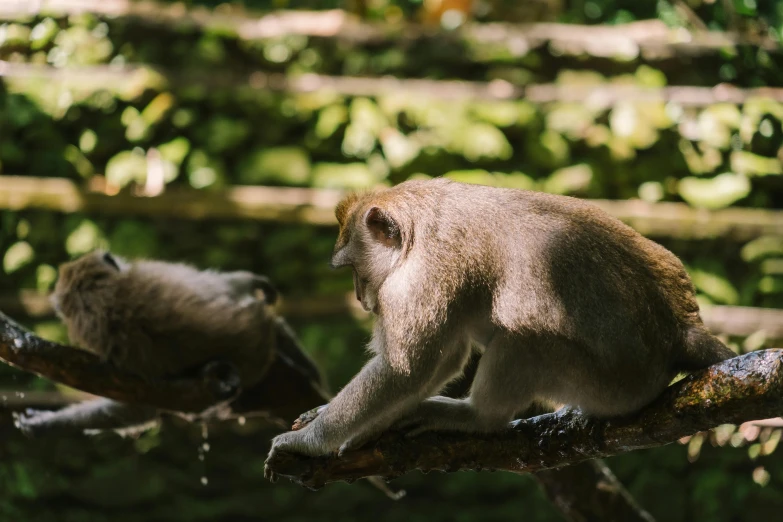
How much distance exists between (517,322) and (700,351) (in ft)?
1.86

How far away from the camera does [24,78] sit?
255 inches

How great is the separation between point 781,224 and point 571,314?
4211 mm

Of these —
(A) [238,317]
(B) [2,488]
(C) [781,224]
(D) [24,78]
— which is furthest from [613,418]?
(D) [24,78]

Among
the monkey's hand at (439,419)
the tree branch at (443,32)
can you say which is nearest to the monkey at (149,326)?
the monkey's hand at (439,419)

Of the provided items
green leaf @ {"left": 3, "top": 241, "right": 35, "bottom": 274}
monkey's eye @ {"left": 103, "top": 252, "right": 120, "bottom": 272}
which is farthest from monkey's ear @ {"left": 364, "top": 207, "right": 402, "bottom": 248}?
green leaf @ {"left": 3, "top": 241, "right": 35, "bottom": 274}

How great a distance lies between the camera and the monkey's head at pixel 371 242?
2865 mm

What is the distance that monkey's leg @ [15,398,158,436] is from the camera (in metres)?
4.53

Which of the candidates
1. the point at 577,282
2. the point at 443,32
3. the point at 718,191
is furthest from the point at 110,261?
the point at 718,191

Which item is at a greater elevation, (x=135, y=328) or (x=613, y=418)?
(x=613, y=418)

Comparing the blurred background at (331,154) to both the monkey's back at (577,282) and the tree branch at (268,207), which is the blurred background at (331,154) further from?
the monkey's back at (577,282)

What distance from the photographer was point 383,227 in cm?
290

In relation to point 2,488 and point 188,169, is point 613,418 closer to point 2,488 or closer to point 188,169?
point 2,488

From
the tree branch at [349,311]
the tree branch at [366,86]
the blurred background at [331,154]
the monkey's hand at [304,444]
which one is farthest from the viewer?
the tree branch at [366,86]

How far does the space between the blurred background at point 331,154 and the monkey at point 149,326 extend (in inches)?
52.2
